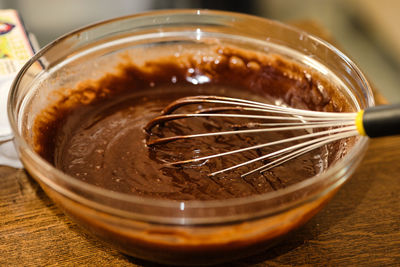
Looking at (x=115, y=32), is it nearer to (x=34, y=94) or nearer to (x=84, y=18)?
(x=34, y=94)

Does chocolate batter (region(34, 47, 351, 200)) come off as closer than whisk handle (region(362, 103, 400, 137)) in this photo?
No

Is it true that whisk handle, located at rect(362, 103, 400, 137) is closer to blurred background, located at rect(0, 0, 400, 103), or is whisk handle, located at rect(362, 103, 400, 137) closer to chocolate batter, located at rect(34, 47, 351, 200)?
chocolate batter, located at rect(34, 47, 351, 200)

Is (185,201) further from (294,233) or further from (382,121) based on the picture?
(382,121)

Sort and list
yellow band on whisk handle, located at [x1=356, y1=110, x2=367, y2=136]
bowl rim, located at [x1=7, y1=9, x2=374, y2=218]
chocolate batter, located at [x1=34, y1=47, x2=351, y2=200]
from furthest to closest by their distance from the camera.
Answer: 1. chocolate batter, located at [x1=34, y1=47, x2=351, y2=200]
2. yellow band on whisk handle, located at [x1=356, y1=110, x2=367, y2=136]
3. bowl rim, located at [x1=7, y1=9, x2=374, y2=218]

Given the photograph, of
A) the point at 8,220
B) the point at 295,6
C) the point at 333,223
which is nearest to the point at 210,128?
the point at 333,223

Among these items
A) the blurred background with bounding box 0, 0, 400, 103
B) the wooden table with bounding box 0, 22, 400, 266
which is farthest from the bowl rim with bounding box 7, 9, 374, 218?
the blurred background with bounding box 0, 0, 400, 103

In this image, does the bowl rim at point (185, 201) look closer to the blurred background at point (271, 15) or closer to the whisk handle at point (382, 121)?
the whisk handle at point (382, 121)

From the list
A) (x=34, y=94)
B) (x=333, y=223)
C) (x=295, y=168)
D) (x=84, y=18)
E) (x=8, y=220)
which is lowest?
(x=333, y=223)

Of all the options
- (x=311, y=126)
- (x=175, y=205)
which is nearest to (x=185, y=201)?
(x=175, y=205)
